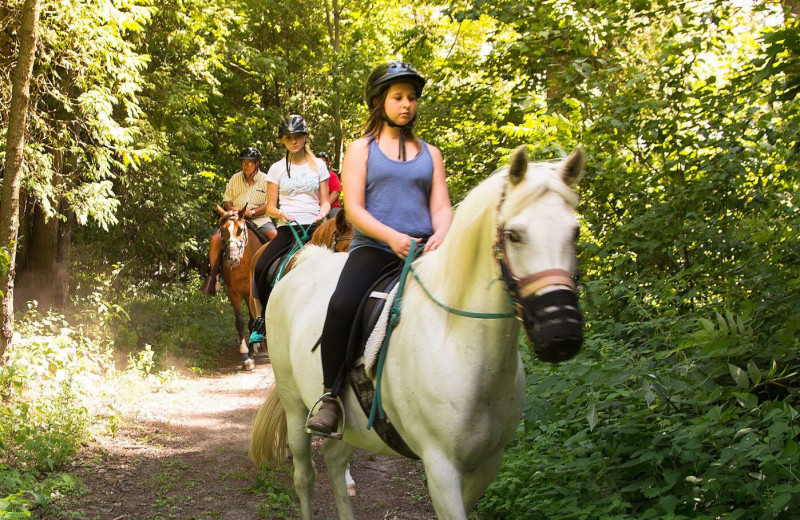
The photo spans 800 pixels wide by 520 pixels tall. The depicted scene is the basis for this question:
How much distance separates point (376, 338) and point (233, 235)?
8274mm

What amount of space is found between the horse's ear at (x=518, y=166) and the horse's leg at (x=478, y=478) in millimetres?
1380

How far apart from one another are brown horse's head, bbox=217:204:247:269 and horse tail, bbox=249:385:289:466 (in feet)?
20.4

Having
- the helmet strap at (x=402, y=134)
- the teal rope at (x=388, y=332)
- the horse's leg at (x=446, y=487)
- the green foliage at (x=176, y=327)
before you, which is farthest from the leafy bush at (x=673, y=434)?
the green foliage at (x=176, y=327)

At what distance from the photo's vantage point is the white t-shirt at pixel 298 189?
25.9ft

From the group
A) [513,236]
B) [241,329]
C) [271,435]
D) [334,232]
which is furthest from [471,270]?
[241,329]

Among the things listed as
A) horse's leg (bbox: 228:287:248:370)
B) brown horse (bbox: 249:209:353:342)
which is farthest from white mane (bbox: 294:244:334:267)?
horse's leg (bbox: 228:287:248:370)

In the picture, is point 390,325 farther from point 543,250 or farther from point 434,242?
point 543,250

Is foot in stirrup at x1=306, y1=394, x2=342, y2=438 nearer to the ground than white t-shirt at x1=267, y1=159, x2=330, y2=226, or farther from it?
nearer to the ground

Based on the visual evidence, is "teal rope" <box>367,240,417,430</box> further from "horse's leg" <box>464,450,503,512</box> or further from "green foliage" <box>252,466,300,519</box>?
"green foliage" <box>252,466,300,519</box>

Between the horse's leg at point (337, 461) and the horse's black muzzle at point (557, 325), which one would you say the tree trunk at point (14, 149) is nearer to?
the horse's leg at point (337, 461)

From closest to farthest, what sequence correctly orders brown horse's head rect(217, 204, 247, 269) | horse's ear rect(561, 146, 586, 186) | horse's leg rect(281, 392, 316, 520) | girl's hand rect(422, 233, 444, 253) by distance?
1. horse's ear rect(561, 146, 586, 186)
2. girl's hand rect(422, 233, 444, 253)
3. horse's leg rect(281, 392, 316, 520)
4. brown horse's head rect(217, 204, 247, 269)

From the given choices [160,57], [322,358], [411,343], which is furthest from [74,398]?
[160,57]

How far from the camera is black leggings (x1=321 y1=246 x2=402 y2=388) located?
3.86 m

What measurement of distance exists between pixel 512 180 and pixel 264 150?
19.0 metres
